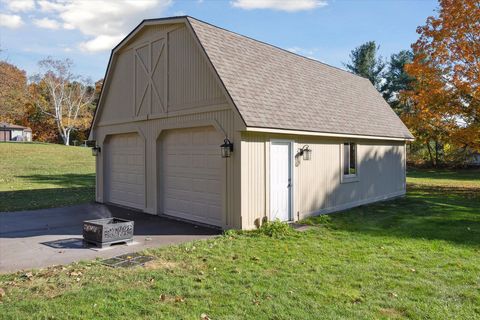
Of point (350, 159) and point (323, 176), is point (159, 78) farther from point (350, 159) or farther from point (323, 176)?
point (350, 159)

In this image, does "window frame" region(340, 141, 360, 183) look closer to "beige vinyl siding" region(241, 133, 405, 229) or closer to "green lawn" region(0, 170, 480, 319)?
"beige vinyl siding" region(241, 133, 405, 229)

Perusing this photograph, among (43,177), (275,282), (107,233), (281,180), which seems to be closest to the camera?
(275,282)

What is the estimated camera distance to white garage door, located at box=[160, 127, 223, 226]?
30.0 feet

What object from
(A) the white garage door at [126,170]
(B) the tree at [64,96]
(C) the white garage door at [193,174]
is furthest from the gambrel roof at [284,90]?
(B) the tree at [64,96]

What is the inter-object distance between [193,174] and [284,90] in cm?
347

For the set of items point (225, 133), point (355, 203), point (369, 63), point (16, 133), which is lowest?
point (355, 203)

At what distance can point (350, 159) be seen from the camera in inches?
489

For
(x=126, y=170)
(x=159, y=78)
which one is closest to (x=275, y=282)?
(x=159, y=78)

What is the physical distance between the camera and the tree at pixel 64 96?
4466cm

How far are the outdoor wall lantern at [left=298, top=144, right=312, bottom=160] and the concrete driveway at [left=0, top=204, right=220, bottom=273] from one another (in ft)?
10.3

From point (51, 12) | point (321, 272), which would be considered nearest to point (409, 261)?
point (321, 272)

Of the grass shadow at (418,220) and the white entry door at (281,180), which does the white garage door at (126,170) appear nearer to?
the white entry door at (281,180)

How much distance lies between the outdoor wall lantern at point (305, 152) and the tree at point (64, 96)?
139 ft

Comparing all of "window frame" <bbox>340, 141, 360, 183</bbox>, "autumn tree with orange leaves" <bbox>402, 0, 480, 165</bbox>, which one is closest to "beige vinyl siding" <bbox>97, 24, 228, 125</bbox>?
"window frame" <bbox>340, 141, 360, 183</bbox>
